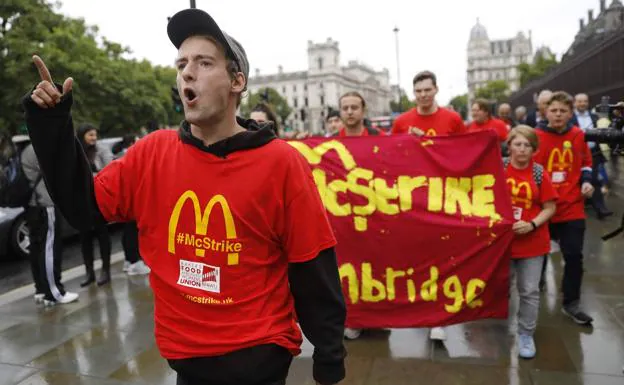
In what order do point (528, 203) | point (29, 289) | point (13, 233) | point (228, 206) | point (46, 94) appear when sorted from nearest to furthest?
point (46, 94), point (228, 206), point (528, 203), point (29, 289), point (13, 233)

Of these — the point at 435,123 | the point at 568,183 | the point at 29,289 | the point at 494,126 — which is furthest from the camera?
the point at 494,126

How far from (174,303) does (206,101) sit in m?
0.69

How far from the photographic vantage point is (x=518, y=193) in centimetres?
392

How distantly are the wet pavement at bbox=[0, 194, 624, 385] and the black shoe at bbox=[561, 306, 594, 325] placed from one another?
7 cm

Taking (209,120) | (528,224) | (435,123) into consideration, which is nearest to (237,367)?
(209,120)

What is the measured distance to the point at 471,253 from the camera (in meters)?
3.91

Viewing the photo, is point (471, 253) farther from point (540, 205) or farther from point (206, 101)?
point (206, 101)

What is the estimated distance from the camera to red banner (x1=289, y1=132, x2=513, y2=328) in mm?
3920

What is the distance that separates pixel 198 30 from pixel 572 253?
379cm

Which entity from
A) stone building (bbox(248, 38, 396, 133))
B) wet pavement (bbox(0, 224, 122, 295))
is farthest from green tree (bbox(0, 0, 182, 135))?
stone building (bbox(248, 38, 396, 133))

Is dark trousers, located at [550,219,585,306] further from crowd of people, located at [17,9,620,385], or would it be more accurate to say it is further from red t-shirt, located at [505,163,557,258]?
crowd of people, located at [17,9,620,385]

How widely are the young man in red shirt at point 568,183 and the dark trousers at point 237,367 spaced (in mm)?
3385

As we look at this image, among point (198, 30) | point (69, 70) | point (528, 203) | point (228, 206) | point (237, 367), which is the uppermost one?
point (69, 70)

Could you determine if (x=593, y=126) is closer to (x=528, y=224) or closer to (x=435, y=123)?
(x=435, y=123)
